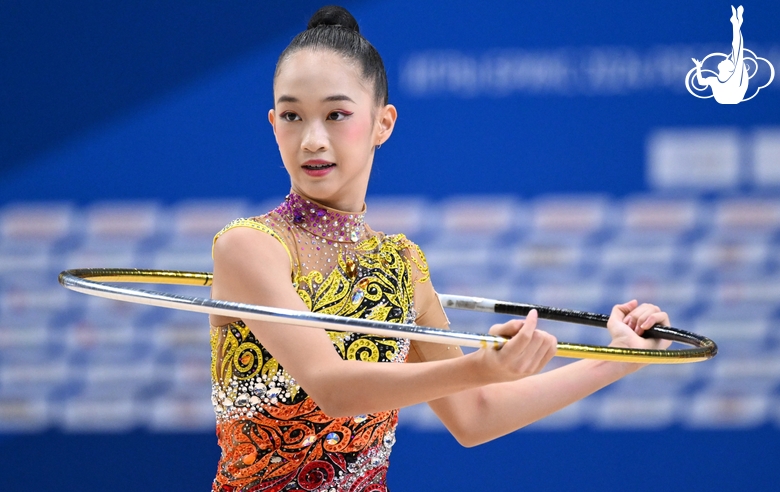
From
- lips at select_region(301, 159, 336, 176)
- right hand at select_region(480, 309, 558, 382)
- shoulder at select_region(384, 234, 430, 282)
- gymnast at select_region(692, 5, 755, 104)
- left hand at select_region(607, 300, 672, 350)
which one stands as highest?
gymnast at select_region(692, 5, 755, 104)

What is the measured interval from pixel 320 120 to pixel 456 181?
143 cm

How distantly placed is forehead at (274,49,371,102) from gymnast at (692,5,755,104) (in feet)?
5.61

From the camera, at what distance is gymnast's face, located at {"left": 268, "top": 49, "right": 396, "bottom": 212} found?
1577 mm

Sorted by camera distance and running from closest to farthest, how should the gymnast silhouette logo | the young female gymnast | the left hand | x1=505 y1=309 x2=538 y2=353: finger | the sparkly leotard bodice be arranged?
x1=505 y1=309 x2=538 y2=353: finger → the young female gymnast → the sparkly leotard bodice → the left hand → the gymnast silhouette logo

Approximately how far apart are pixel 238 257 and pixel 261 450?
0.34m

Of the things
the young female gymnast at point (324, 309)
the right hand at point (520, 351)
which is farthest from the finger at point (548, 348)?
the young female gymnast at point (324, 309)

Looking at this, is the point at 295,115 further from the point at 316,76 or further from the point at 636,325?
the point at 636,325

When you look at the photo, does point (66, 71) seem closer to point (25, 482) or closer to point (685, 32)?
point (25, 482)

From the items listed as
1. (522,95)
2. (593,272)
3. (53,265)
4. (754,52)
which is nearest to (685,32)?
(754,52)

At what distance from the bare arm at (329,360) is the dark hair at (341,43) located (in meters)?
0.36

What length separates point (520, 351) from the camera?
4.01 ft

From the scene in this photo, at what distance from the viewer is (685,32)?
292cm

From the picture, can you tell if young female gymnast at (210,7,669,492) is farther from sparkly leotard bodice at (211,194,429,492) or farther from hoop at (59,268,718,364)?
hoop at (59,268,718,364)

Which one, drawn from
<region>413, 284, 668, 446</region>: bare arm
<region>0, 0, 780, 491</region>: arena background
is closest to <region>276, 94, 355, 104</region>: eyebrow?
<region>413, 284, 668, 446</region>: bare arm
